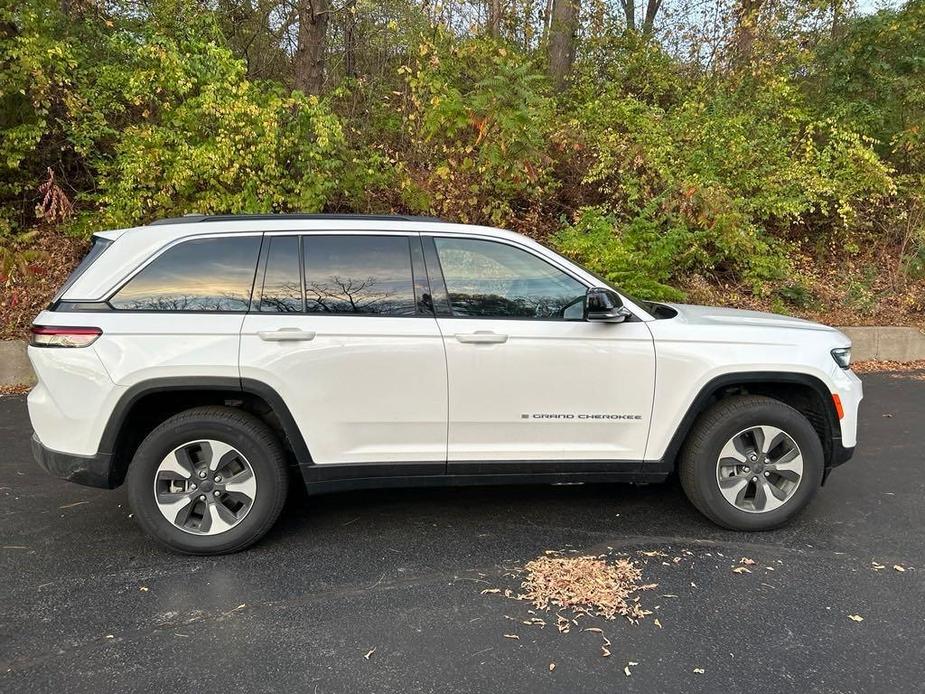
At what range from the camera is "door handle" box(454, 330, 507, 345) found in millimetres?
3496

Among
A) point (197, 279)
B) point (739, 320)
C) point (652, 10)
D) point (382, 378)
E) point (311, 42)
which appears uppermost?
point (652, 10)

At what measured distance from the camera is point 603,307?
3.53 m

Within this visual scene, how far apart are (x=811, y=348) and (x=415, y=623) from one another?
8.57 ft

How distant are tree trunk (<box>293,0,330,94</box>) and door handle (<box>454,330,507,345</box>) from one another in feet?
26.7

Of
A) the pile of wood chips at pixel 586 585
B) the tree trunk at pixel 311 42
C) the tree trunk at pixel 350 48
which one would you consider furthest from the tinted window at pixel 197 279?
the tree trunk at pixel 350 48

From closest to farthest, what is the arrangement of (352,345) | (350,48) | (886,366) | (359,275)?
(352,345) → (359,275) → (886,366) → (350,48)

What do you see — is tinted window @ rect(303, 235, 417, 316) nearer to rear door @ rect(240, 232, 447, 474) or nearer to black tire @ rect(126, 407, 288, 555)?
rear door @ rect(240, 232, 447, 474)

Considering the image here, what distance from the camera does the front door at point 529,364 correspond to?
11.6ft

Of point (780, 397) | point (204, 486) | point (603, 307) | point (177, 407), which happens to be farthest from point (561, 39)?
point (204, 486)

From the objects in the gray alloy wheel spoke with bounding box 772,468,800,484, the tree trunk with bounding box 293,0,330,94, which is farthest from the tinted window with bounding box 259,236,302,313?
the tree trunk with bounding box 293,0,330,94

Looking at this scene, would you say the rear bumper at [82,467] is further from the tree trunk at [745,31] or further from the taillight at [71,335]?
the tree trunk at [745,31]

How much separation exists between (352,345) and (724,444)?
2.13 metres

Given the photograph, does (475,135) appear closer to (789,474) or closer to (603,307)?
(603,307)

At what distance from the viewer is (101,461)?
11.1ft
